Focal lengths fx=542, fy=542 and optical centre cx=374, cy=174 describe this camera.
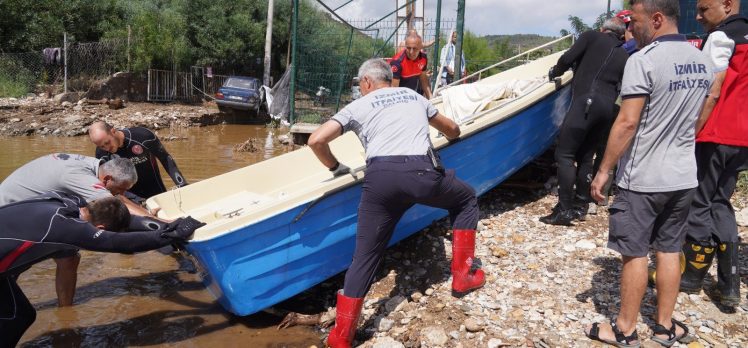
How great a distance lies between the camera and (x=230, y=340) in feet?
12.0

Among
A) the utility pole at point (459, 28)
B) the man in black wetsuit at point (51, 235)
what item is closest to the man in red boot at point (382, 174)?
the man in black wetsuit at point (51, 235)

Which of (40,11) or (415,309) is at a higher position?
(40,11)

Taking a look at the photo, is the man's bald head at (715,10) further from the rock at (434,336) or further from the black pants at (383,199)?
the rock at (434,336)

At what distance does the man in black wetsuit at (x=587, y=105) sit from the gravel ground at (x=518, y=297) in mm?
353

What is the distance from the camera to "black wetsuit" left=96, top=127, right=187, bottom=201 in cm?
455

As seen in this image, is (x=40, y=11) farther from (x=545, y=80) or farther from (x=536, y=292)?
(x=536, y=292)

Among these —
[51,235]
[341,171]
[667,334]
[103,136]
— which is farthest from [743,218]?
[103,136]

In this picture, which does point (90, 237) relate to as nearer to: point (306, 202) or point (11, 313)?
point (11, 313)

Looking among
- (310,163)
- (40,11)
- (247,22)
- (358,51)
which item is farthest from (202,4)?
(310,163)

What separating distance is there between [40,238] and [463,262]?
2.44 m

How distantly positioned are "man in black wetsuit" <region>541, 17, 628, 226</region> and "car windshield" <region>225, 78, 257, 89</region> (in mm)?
15759

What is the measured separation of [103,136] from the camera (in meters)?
4.21

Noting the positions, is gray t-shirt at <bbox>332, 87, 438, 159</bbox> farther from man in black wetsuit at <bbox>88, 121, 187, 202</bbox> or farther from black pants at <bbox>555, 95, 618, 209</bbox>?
man in black wetsuit at <bbox>88, 121, 187, 202</bbox>

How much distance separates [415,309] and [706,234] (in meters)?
1.84
